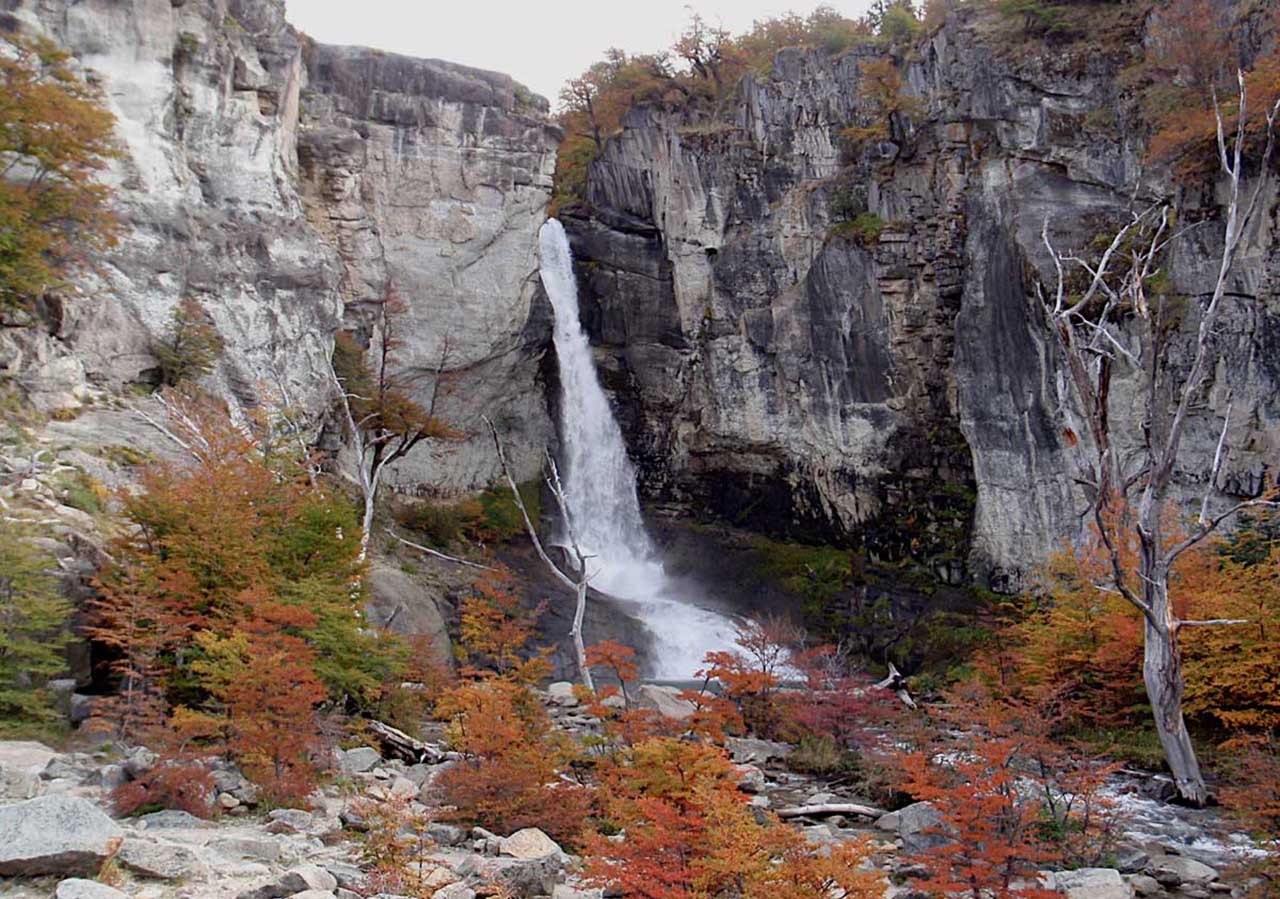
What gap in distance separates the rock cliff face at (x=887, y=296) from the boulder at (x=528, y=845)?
17074 mm

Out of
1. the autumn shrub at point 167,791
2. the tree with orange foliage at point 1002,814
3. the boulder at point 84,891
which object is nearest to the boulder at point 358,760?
the autumn shrub at point 167,791

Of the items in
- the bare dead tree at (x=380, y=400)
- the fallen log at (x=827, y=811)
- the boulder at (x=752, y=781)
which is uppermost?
the bare dead tree at (x=380, y=400)

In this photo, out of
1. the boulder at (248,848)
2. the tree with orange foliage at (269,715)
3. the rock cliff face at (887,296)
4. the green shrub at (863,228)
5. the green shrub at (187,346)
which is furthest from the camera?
the green shrub at (863,228)

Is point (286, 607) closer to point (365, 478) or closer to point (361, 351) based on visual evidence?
point (365, 478)

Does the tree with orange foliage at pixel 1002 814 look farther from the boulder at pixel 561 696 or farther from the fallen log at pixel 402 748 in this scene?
the boulder at pixel 561 696

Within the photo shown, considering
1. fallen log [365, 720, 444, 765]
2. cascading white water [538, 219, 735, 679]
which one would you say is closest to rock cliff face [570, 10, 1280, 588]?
cascading white water [538, 219, 735, 679]

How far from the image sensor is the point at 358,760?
10.0m

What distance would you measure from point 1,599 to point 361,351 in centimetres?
1734

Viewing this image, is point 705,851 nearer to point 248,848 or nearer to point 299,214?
point 248,848

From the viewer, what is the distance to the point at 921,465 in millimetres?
26531

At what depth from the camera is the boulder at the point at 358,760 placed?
9.70 m

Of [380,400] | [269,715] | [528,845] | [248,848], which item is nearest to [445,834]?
[528,845]

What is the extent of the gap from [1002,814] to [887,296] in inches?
815

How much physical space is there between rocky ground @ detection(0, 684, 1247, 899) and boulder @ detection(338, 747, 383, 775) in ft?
0.06
